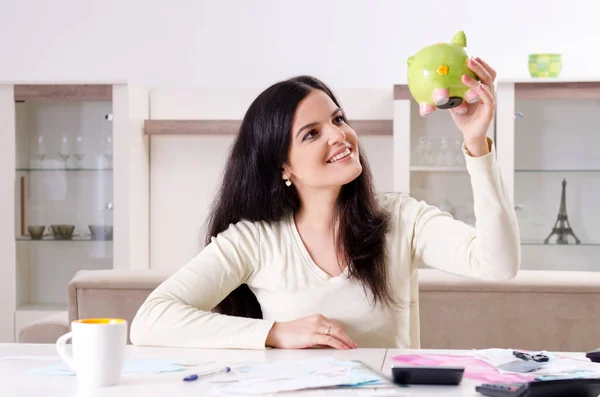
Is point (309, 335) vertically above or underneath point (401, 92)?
underneath

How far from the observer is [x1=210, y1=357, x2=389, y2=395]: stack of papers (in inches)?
52.8

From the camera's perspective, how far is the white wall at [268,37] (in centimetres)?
473

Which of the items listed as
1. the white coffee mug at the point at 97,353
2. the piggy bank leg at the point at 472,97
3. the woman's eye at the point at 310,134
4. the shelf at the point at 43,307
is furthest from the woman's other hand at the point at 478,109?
the shelf at the point at 43,307

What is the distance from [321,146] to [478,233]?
1.47 feet

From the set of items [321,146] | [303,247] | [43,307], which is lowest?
[43,307]

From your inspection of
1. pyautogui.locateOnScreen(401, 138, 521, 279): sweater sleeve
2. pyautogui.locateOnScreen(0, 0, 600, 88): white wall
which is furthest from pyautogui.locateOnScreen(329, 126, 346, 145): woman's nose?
pyautogui.locateOnScreen(0, 0, 600, 88): white wall

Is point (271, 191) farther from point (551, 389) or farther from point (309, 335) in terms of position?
point (551, 389)

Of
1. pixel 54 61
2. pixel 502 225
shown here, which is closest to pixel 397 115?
pixel 54 61

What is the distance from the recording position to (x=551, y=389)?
1254mm

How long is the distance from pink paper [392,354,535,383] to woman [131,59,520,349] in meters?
0.24

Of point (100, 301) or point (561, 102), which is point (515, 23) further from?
point (100, 301)

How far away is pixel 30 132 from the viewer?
4.82 meters

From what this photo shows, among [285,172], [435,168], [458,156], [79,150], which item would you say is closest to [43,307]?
[79,150]

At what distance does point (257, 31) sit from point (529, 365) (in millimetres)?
3621
